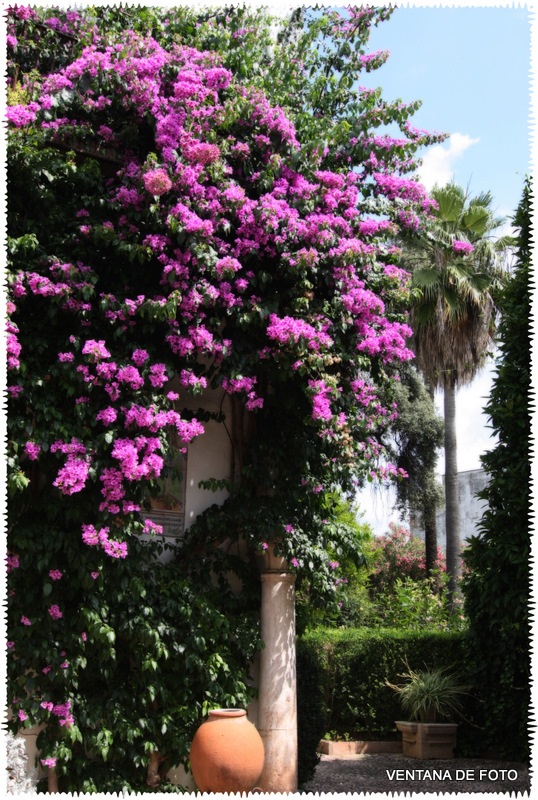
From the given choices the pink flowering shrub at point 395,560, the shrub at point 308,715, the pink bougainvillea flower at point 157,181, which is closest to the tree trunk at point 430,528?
the pink flowering shrub at point 395,560

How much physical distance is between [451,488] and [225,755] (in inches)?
347

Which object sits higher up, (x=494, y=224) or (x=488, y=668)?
(x=494, y=224)

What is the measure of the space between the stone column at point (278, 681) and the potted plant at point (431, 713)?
278 cm

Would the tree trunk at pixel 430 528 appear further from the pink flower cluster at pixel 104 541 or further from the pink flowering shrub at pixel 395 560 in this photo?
the pink flower cluster at pixel 104 541

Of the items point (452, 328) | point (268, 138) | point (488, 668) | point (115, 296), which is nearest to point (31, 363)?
point (115, 296)

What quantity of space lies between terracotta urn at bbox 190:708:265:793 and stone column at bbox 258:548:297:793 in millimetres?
847

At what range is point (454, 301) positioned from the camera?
12.5m

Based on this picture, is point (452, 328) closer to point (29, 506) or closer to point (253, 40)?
point (253, 40)

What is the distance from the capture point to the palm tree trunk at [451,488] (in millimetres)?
13281

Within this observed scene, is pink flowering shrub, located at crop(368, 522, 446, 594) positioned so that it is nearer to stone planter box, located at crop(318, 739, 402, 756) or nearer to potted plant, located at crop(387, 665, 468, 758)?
stone planter box, located at crop(318, 739, 402, 756)

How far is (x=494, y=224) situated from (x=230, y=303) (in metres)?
A: 8.87

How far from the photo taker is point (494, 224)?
1329 cm

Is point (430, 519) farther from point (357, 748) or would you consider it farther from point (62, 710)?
point (62, 710)

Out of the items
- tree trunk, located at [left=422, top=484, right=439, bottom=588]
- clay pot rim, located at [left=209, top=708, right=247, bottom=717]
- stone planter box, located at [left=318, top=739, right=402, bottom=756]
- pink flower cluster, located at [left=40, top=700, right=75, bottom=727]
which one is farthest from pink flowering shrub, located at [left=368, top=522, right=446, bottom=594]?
pink flower cluster, located at [left=40, top=700, right=75, bottom=727]
